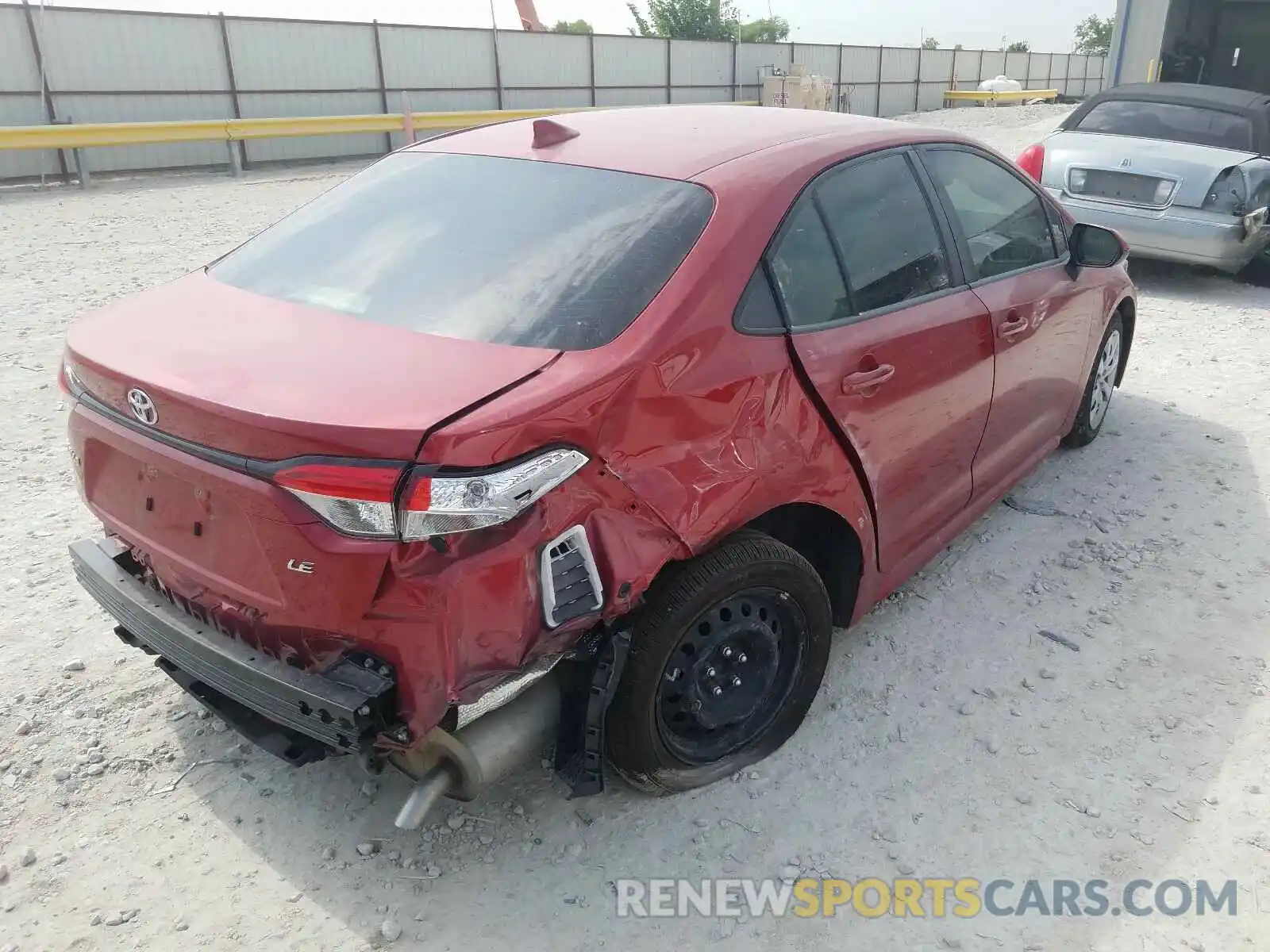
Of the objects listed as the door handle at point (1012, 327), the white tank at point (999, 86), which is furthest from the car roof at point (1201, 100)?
the white tank at point (999, 86)

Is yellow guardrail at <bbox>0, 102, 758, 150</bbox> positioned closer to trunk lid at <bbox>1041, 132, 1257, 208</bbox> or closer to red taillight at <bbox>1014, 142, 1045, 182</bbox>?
red taillight at <bbox>1014, 142, 1045, 182</bbox>

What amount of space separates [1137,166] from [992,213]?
4942mm

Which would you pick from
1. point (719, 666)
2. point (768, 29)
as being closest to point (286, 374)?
point (719, 666)

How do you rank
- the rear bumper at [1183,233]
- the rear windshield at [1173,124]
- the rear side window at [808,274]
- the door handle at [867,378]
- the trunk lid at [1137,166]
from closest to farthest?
1. the rear side window at [808,274]
2. the door handle at [867,378]
3. the rear bumper at [1183,233]
4. the trunk lid at [1137,166]
5. the rear windshield at [1173,124]

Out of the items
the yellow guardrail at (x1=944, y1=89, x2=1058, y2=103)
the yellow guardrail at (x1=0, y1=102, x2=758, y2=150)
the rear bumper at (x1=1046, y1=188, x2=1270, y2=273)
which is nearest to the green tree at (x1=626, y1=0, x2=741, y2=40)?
the yellow guardrail at (x1=944, y1=89, x2=1058, y2=103)

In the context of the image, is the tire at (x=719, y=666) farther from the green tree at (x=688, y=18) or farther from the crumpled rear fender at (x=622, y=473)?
the green tree at (x=688, y=18)

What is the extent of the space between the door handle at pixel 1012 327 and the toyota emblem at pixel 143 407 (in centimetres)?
268

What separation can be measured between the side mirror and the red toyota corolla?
0.93m

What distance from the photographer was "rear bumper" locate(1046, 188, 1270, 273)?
7.02 metres

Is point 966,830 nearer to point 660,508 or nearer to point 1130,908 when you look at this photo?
point 1130,908

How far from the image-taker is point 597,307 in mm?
2229

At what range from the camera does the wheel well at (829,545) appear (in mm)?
2730

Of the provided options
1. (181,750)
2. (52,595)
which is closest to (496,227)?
(181,750)

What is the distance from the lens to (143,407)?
84.4 inches
